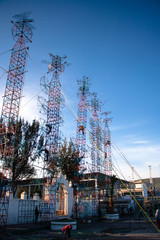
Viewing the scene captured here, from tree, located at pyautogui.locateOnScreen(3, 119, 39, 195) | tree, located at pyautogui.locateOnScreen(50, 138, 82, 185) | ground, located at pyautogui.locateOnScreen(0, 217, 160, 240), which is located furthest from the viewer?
tree, located at pyautogui.locateOnScreen(50, 138, 82, 185)

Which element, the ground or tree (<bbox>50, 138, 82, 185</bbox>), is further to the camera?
tree (<bbox>50, 138, 82, 185</bbox>)

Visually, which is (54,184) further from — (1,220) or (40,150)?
(1,220)

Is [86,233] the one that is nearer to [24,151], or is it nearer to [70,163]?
[24,151]

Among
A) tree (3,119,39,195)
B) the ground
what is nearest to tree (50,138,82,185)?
tree (3,119,39,195)

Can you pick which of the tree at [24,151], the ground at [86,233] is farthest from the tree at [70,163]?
the ground at [86,233]

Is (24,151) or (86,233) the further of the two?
(24,151)

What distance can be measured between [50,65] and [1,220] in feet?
72.9

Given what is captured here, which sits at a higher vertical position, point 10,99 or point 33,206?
point 10,99

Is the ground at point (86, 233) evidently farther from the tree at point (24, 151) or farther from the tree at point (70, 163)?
the tree at point (70, 163)

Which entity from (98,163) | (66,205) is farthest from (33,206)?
(98,163)

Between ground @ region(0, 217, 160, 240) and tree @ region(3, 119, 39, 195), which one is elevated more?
tree @ region(3, 119, 39, 195)

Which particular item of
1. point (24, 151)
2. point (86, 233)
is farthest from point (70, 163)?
point (86, 233)

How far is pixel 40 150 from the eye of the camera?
28.1 meters

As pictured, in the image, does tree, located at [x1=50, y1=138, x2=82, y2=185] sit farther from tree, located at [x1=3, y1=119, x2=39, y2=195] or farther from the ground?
the ground
